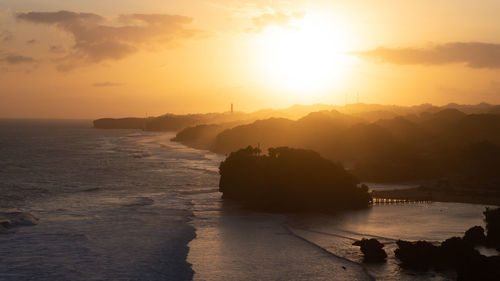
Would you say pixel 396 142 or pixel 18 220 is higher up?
pixel 396 142

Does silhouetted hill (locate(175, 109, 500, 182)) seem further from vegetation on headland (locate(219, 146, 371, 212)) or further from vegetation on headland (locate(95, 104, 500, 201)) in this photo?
vegetation on headland (locate(219, 146, 371, 212))

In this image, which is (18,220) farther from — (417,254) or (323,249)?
(417,254)

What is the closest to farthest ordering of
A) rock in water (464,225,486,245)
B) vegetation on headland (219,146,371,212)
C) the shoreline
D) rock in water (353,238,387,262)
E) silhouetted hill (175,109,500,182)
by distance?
rock in water (353,238,387,262) → rock in water (464,225,486,245) → vegetation on headland (219,146,371,212) → the shoreline → silhouetted hill (175,109,500,182)

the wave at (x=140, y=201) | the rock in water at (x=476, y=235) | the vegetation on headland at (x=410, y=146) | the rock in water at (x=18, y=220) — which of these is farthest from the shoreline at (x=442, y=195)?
the rock in water at (x=18, y=220)

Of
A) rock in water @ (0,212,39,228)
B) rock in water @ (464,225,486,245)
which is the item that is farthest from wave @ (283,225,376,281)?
rock in water @ (0,212,39,228)

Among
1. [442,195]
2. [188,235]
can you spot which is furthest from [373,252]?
[442,195]
